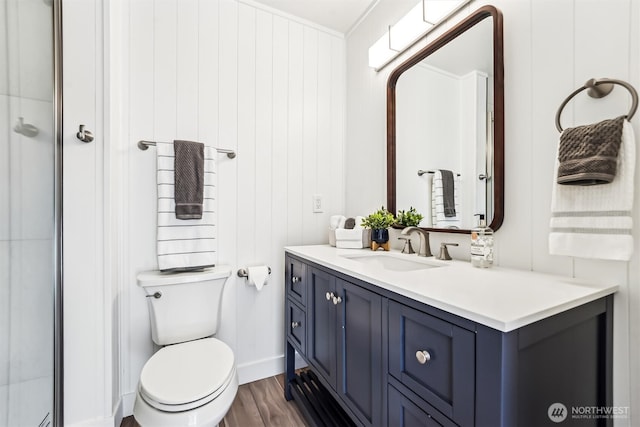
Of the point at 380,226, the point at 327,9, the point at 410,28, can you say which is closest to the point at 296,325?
the point at 380,226

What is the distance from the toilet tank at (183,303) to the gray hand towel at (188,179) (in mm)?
327

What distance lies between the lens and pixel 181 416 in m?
1.01

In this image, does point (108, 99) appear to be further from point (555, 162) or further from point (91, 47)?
point (555, 162)

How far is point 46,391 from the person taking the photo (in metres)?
1.16

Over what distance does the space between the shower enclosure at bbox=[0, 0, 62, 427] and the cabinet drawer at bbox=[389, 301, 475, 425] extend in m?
1.26

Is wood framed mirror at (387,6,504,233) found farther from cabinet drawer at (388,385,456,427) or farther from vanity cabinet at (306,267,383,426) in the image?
cabinet drawer at (388,385,456,427)

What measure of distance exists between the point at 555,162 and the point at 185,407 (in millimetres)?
1541

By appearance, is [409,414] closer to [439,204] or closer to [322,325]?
[322,325]

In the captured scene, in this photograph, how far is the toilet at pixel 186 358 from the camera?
103 cm

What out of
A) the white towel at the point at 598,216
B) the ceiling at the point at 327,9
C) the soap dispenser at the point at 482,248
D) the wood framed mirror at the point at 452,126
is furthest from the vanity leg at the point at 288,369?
the ceiling at the point at 327,9

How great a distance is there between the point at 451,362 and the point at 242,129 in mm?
1646

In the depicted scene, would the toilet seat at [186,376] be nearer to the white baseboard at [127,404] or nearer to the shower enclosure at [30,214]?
the shower enclosure at [30,214]

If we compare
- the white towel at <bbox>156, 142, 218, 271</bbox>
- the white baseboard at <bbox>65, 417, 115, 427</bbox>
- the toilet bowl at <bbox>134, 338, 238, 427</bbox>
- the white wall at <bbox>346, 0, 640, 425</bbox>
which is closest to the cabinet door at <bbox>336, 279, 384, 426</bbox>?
the toilet bowl at <bbox>134, 338, 238, 427</bbox>

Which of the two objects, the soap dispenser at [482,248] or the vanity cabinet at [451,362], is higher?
the soap dispenser at [482,248]
